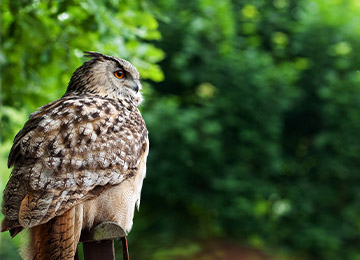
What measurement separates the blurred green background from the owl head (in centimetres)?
308

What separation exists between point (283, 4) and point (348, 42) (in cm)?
108

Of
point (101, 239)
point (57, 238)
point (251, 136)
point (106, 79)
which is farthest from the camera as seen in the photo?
point (251, 136)

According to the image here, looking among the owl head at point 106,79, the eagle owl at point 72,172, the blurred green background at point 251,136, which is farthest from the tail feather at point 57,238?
the blurred green background at point 251,136

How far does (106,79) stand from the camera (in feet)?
7.41

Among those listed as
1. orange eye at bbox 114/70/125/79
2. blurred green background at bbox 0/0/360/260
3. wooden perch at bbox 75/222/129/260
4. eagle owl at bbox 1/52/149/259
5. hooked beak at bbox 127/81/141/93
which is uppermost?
blurred green background at bbox 0/0/360/260

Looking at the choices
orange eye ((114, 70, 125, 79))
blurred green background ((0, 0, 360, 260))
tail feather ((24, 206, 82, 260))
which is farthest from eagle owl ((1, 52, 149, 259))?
blurred green background ((0, 0, 360, 260))

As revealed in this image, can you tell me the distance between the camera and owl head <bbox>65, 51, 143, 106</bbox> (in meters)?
2.26

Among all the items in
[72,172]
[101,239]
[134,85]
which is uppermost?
[134,85]

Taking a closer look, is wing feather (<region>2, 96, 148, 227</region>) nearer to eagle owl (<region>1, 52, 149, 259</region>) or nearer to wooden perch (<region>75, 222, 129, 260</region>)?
eagle owl (<region>1, 52, 149, 259</region>)

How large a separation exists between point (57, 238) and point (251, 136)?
4.35m

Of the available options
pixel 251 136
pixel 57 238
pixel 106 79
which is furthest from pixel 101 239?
pixel 251 136

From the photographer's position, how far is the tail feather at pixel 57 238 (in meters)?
1.78

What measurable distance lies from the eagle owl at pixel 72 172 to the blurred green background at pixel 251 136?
335 centimetres

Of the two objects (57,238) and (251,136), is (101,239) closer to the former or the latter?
(57,238)
